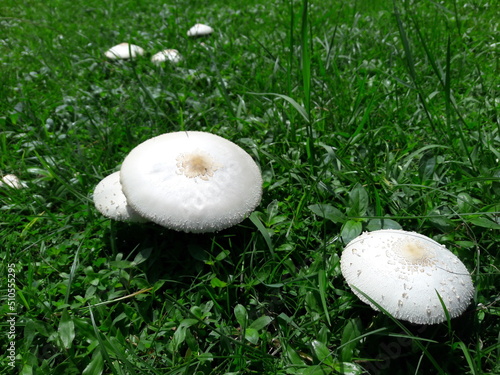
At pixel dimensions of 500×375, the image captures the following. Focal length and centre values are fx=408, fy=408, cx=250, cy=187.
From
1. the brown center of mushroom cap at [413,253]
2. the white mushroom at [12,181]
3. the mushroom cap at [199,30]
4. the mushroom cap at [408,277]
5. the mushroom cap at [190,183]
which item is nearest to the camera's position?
the mushroom cap at [408,277]

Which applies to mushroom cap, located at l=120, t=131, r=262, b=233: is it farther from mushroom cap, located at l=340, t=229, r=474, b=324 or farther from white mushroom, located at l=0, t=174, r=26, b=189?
white mushroom, located at l=0, t=174, r=26, b=189

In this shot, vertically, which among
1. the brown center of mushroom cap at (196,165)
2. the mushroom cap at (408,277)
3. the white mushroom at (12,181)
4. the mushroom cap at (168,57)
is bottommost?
the white mushroom at (12,181)

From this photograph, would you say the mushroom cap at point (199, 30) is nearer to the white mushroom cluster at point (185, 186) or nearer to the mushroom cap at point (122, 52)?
the mushroom cap at point (122, 52)

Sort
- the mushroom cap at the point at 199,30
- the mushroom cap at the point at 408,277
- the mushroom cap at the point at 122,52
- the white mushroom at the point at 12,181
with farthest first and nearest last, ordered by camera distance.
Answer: the mushroom cap at the point at 199,30 < the mushroom cap at the point at 122,52 < the white mushroom at the point at 12,181 < the mushroom cap at the point at 408,277

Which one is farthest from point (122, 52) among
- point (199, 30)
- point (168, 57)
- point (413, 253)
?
point (413, 253)

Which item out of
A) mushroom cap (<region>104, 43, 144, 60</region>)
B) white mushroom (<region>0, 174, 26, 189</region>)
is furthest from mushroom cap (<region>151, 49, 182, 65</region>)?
white mushroom (<region>0, 174, 26, 189</region>)

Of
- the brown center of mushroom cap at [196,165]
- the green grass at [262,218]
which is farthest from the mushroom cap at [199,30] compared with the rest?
the brown center of mushroom cap at [196,165]

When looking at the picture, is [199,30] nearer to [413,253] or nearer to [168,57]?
[168,57]
